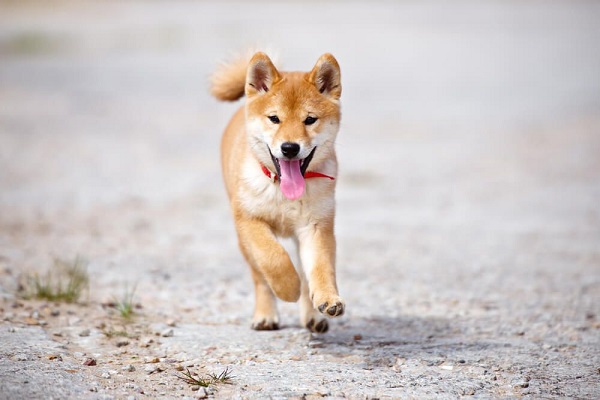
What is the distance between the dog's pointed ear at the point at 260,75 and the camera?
197 inches

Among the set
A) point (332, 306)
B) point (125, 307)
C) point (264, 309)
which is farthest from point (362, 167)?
point (332, 306)

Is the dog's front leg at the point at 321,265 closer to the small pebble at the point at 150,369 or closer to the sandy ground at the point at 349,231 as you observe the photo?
the sandy ground at the point at 349,231

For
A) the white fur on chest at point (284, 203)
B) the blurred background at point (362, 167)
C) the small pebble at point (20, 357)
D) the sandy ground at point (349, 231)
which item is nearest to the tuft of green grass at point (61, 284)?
the sandy ground at point (349, 231)

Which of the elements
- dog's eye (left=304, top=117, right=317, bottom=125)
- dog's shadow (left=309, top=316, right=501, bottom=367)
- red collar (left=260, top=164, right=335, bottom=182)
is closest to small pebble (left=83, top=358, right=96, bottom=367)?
dog's shadow (left=309, top=316, right=501, bottom=367)

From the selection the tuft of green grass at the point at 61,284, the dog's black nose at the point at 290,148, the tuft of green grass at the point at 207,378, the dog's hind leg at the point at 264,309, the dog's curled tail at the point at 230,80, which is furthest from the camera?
the dog's curled tail at the point at 230,80

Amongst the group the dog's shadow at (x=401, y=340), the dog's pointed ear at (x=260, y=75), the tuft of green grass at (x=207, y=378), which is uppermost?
the dog's pointed ear at (x=260, y=75)

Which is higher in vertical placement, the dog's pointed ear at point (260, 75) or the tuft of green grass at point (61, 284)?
the dog's pointed ear at point (260, 75)

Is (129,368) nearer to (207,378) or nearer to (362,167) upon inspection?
(207,378)

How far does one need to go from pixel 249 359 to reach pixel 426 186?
243 inches

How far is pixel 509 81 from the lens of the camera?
725 inches

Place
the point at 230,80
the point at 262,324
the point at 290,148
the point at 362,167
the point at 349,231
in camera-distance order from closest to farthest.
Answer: the point at 290,148, the point at 262,324, the point at 230,80, the point at 349,231, the point at 362,167

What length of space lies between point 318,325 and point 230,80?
6.22ft

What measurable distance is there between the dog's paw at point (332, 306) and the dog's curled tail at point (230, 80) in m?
2.01

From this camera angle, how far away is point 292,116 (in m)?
4.89
